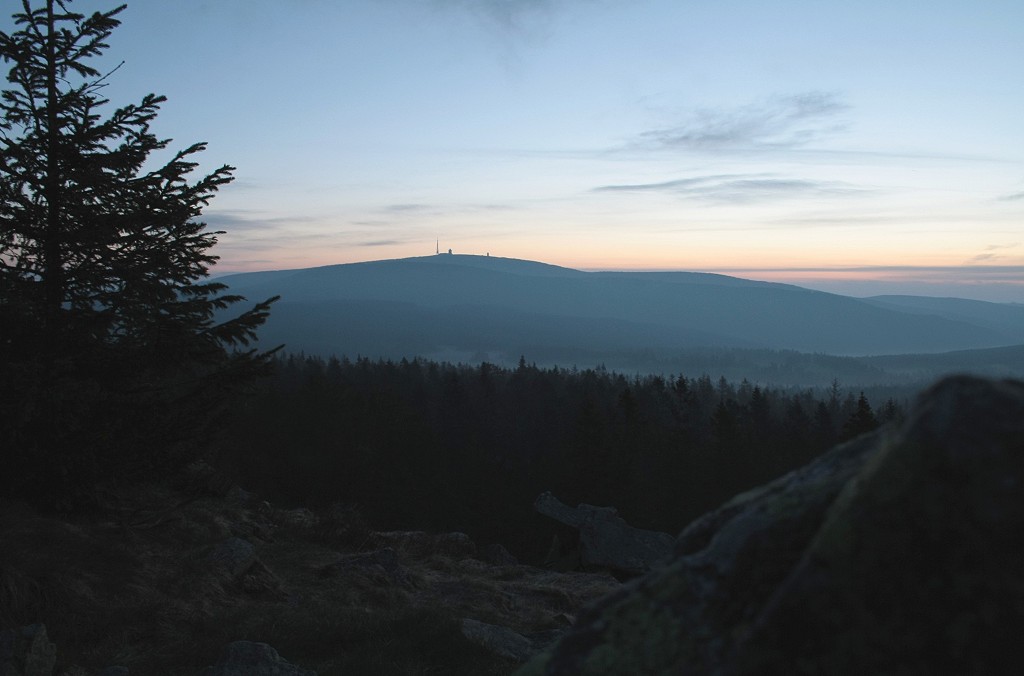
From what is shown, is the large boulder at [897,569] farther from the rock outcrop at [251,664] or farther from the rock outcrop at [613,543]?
the rock outcrop at [613,543]

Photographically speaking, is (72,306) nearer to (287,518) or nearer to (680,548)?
(287,518)

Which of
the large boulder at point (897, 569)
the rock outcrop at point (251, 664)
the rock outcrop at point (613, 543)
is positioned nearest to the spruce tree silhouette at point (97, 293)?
the rock outcrop at point (251, 664)

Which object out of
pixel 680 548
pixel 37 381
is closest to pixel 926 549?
pixel 680 548

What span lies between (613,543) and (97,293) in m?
19.2

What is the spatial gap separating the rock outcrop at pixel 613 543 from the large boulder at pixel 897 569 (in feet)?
71.5

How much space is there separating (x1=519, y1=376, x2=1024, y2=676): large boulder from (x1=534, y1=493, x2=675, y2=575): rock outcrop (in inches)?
858

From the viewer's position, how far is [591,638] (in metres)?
2.46

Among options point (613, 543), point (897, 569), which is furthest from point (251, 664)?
point (613, 543)

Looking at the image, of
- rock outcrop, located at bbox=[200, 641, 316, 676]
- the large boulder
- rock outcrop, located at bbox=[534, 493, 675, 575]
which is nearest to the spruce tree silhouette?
rock outcrop, located at bbox=[200, 641, 316, 676]

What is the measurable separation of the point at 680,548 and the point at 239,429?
4127 centimetres

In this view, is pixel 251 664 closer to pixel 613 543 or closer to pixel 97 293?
pixel 97 293

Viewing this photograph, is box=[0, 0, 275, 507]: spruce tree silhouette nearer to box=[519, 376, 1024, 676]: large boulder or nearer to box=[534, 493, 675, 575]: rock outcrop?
box=[519, 376, 1024, 676]: large boulder

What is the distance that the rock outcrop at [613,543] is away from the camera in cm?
2322

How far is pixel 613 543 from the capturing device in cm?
2433
